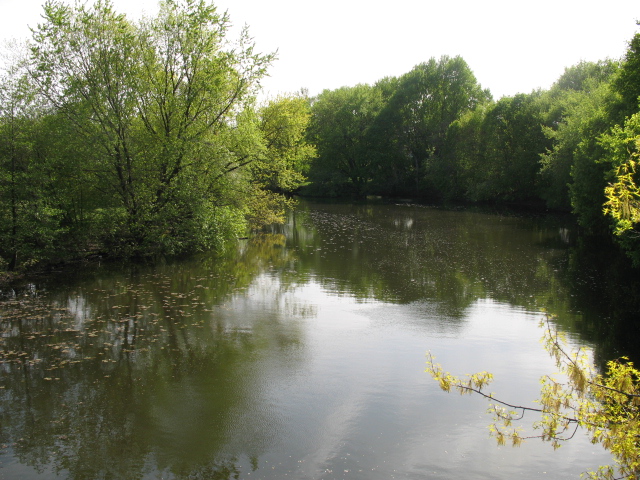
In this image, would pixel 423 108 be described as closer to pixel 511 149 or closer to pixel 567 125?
pixel 511 149

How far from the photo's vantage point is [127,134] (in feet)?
72.3

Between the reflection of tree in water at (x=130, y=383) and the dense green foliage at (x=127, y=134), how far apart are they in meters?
5.62

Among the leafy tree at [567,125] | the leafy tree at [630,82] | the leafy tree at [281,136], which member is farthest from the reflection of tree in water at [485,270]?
the leafy tree at [630,82]

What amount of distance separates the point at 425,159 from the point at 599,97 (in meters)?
30.7

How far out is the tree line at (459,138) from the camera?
40.8m

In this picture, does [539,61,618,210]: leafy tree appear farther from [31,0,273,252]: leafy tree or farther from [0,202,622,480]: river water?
[31,0,273,252]: leafy tree

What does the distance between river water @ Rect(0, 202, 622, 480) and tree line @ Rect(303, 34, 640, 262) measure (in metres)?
18.8

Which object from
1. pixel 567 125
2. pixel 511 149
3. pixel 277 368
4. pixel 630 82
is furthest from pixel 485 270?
pixel 511 149

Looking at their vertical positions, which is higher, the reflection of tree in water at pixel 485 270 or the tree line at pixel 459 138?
the tree line at pixel 459 138

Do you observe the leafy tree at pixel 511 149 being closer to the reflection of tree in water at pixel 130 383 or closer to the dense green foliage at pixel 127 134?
the dense green foliage at pixel 127 134

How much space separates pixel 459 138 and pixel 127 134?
4609 cm

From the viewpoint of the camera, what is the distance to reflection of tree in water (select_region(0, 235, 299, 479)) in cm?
739

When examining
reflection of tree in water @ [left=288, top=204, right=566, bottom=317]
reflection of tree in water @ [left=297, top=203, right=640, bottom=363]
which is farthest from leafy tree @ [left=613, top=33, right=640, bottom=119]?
reflection of tree in water @ [left=288, top=204, right=566, bottom=317]

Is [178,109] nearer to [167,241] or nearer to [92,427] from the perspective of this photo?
[167,241]
